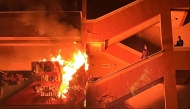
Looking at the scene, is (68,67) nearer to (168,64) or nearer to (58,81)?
(58,81)

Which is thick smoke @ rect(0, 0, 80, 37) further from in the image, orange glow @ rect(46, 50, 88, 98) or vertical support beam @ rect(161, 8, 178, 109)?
vertical support beam @ rect(161, 8, 178, 109)

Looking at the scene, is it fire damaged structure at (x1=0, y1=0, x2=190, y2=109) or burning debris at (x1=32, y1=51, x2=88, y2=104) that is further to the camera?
fire damaged structure at (x1=0, y1=0, x2=190, y2=109)

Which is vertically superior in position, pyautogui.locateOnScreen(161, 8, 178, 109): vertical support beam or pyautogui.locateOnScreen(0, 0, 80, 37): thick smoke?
pyautogui.locateOnScreen(0, 0, 80, 37): thick smoke

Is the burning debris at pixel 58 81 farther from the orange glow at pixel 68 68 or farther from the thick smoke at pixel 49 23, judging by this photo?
the thick smoke at pixel 49 23

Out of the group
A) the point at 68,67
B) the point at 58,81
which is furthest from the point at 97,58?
the point at 58,81

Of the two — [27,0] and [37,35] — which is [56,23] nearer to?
[37,35]

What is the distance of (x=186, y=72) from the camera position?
12.2 meters

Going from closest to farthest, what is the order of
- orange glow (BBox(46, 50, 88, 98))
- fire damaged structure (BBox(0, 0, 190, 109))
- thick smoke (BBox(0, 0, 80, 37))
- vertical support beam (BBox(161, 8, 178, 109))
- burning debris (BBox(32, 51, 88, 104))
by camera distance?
burning debris (BBox(32, 51, 88, 104)), fire damaged structure (BBox(0, 0, 190, 109)), orange glow (BBox(46, 50, 88, 98)), vertical support beam (BBox(161, 8, 178, 109)), thick smoke (BBox(0, 0, 80, 37))

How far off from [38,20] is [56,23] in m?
0.85

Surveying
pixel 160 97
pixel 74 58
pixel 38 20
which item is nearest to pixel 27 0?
pixel 38 20

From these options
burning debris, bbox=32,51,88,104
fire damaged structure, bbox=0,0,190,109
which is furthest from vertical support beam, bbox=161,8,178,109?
burning debris, bbox=32,51,88,104

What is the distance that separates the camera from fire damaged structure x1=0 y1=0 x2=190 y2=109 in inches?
428

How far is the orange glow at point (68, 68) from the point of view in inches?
437

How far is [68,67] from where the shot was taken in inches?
476
